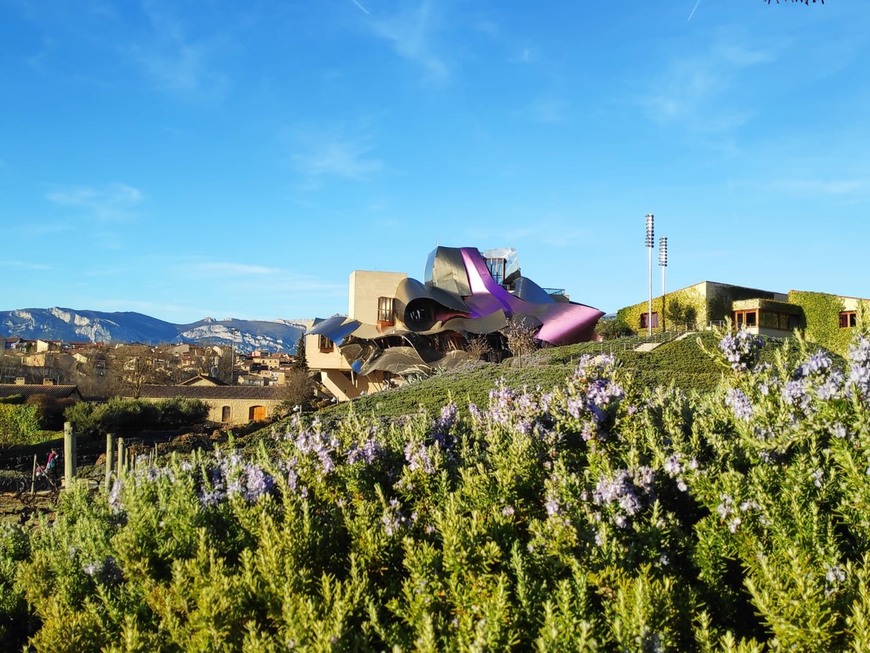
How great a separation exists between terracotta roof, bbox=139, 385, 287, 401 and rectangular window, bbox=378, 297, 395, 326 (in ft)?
28.5

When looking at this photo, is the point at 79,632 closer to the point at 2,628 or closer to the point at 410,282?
the point at 2,628

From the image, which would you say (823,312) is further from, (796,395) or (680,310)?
(796,395)

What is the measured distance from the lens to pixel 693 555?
3.34 m

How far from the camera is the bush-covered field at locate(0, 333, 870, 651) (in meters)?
2.77

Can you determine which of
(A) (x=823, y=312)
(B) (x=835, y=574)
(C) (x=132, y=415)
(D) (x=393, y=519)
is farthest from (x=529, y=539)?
(A) (x=823, y=312)

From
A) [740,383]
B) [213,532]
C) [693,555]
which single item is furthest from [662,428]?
[213,532]

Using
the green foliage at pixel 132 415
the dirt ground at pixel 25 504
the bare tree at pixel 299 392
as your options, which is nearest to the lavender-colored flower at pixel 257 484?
the dirt ground at pixel 25 504

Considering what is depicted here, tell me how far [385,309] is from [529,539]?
47331 millimetres

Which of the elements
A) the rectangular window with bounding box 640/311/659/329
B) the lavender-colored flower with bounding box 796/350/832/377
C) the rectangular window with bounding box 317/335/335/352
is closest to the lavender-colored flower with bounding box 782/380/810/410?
the lavender-colored flower with bounding box 796/350/832/377

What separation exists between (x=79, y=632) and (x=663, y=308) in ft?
155

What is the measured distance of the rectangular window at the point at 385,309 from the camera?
165 ft

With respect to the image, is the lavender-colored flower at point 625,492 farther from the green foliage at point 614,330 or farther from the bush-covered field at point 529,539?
the green foliage at point 614,330

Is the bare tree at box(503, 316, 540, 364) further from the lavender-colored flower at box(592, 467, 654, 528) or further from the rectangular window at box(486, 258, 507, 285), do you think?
the lavender-colored flower at box(592, 467, 654, 528)

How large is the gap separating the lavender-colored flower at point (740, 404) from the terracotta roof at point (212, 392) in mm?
43082
